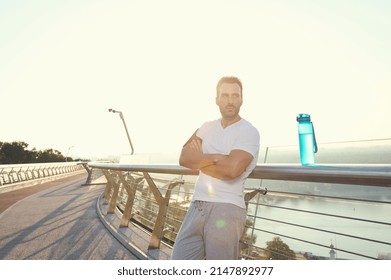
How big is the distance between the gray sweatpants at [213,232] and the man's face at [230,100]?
A: 58 cm

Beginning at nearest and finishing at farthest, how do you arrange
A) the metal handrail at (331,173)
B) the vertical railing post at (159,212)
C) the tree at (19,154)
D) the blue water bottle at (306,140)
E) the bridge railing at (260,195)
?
the metal handrail at (331,173), the bridge railing at (260,195), the blue water bottle at (306,140), the vertical railing post at (159,212), the tree at (19,154)

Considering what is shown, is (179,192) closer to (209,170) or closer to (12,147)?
(209,170)

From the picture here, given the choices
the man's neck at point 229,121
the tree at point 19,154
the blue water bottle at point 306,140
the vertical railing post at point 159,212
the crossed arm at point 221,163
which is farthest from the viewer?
the tree at point 19,154

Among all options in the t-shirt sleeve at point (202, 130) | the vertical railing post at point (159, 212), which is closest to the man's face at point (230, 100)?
the t-shirt sleeve at point (202, 130)

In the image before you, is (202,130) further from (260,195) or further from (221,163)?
(260,195)

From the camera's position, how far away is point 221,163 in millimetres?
1794

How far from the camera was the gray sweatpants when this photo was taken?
1785mm

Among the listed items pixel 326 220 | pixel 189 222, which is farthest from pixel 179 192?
pixel 326 220

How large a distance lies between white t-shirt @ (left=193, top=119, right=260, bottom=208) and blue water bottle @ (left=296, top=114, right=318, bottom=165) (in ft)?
0.95

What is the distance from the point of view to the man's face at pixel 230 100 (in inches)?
78.5

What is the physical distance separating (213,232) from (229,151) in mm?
492

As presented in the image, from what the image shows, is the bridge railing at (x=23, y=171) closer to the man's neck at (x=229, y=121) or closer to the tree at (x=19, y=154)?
the man's neck at (x=229, y=121)

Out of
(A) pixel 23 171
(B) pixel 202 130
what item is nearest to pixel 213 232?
(B) pixel 202 130

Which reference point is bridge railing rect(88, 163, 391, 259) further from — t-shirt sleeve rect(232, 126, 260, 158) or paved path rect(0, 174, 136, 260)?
paved path rect(0, 174, 136, 260)
